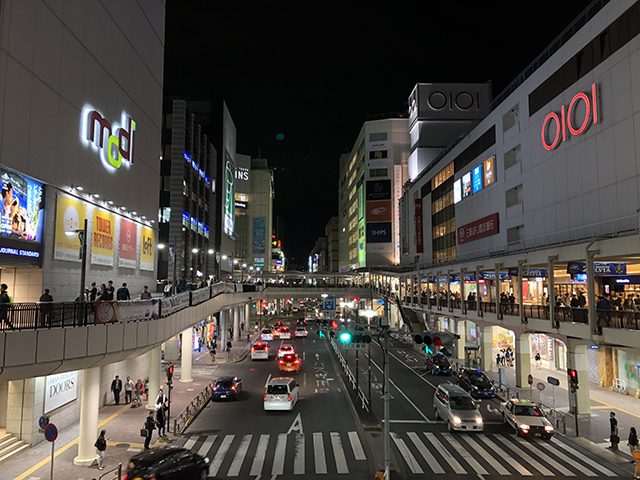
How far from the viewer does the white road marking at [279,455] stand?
53.4 ft

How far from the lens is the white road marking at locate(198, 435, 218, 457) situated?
17.9 m

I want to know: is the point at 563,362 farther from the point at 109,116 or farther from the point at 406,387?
the point at 109,116

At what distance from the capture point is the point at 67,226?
21422 mm

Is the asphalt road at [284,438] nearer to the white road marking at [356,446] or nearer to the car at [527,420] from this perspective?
the white road marking at [356,446]

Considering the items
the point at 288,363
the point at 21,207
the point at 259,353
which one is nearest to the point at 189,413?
the point at 288,363

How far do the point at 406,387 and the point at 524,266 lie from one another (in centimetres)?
1170

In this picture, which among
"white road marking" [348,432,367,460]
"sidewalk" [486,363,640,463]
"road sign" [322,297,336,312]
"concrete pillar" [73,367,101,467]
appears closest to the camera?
"concrete pillar" [73,367,101,467]

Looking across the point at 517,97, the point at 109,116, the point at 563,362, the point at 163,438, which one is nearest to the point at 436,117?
the point at 517,97

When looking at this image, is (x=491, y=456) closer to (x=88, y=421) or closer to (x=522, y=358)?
(x=522, y=358)

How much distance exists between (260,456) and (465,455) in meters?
8.48

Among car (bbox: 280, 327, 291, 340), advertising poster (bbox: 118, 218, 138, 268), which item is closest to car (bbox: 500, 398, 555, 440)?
advertising poster (bbox: 118, 218, 138, 268)

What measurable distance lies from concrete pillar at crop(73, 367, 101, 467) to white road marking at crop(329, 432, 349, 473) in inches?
373

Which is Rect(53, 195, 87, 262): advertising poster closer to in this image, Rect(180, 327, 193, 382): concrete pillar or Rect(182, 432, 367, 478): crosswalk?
Rect(182, 432, 367, 478): crosswalk

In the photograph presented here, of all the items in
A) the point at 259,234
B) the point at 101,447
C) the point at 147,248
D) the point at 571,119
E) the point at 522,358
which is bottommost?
the point at 101,447
